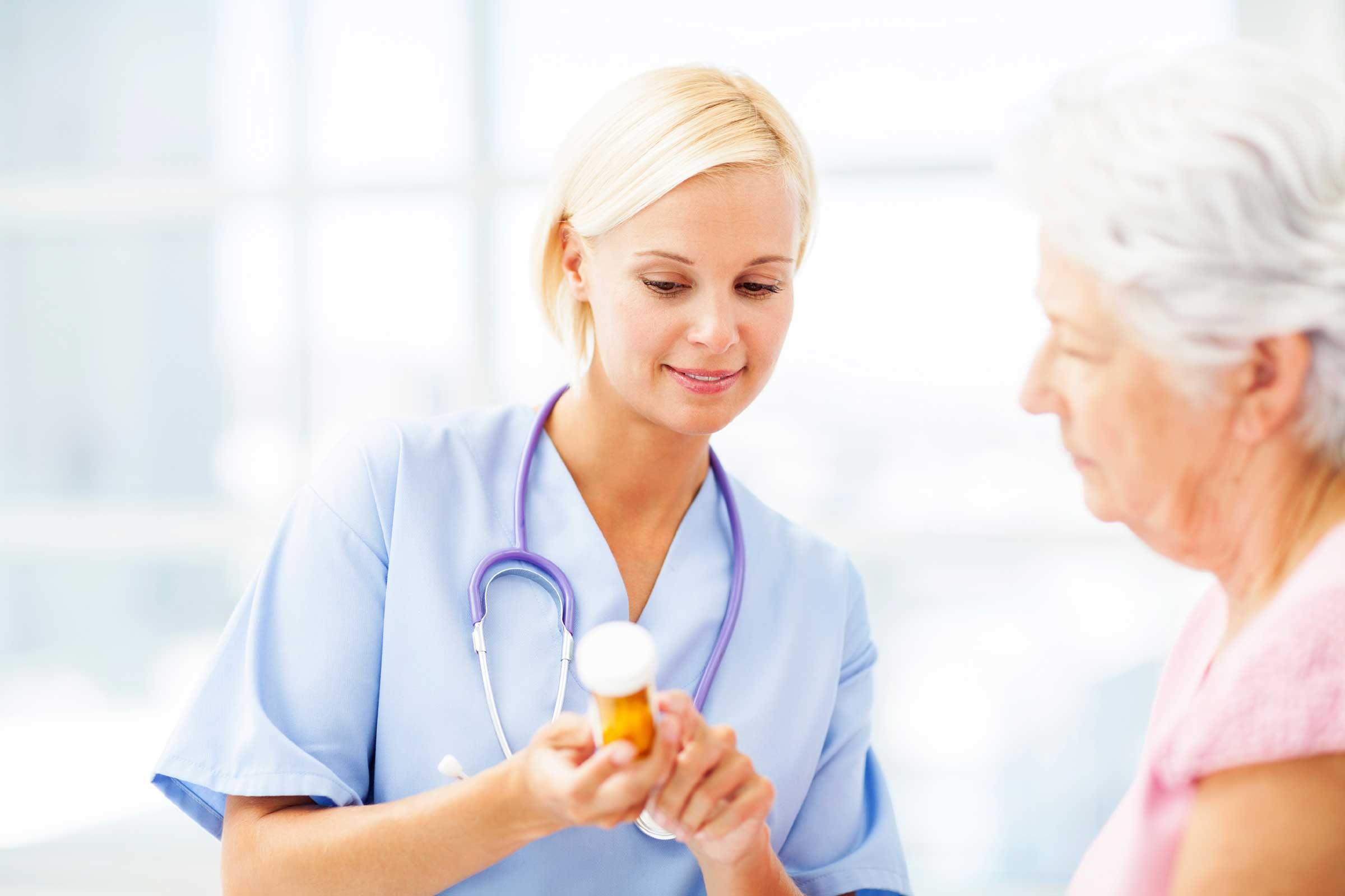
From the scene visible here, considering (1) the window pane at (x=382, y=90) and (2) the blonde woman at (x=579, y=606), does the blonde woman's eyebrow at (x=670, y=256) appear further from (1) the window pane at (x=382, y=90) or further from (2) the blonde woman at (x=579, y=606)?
(1) the window pane at (x=382, y=90)

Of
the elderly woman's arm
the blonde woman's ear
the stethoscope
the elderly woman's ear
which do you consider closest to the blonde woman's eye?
the blonde woman's ear

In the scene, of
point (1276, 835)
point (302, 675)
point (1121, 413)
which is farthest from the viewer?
point (302, 675)

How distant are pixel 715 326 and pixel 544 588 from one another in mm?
378

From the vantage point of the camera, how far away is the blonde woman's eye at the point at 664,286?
1.28 metres

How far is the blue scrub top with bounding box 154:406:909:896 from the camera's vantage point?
1241 mm

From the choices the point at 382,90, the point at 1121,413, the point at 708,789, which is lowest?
the point at 708,789

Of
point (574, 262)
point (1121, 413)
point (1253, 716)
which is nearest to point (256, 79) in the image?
point (574, 262)

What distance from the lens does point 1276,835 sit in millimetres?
707

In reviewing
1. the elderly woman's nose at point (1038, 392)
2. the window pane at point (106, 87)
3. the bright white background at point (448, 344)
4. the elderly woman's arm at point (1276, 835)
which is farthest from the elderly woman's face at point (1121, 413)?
the window pane at point (106, 87)

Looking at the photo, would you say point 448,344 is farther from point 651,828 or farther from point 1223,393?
point 1223,393

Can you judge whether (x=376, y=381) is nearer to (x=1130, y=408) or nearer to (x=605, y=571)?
(x=605, y=571)

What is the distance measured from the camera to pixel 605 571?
136cm

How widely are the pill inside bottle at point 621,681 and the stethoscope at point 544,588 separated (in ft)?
0.99

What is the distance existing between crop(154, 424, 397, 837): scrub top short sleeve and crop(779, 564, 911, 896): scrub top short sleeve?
1.81 feet
